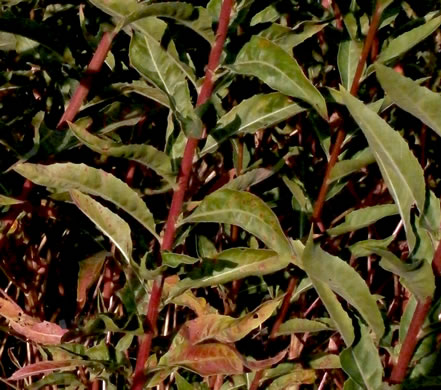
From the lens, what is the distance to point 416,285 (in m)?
1.18

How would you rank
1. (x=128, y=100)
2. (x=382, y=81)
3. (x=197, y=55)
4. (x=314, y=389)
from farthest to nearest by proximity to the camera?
(x=314, y=389)
(x=197, y=55)
(x=128, y=100)
(x=382, y=81)

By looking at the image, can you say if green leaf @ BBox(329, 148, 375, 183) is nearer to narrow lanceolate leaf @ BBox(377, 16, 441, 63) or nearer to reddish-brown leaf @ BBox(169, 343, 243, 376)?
narrow lanceolate leaf @ BBox(377, 16, 441, 63)

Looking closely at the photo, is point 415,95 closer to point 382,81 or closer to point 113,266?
point 382,81

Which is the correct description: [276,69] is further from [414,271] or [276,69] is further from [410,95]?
[414,271]

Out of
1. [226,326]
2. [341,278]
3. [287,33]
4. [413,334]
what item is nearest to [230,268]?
[226,326]

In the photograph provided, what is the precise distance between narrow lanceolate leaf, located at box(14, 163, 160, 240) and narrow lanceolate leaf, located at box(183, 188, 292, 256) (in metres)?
0.10

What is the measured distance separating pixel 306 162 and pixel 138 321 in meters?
0.53

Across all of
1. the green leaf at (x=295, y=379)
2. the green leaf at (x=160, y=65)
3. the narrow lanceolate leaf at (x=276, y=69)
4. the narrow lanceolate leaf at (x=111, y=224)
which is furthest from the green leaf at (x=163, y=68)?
the green leaf at (x=295, y=379)

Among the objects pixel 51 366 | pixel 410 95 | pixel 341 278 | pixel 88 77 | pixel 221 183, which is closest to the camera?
pixel 410 95

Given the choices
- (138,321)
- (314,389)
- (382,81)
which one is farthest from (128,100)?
(314,389)

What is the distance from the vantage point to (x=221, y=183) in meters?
1.74

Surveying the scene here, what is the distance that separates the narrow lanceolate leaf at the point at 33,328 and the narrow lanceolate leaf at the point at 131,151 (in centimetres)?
43

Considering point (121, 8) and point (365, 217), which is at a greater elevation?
point (121, 8)

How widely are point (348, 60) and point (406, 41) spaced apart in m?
0.14
